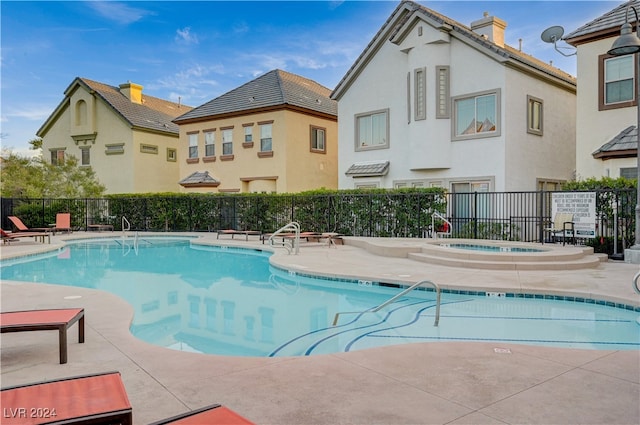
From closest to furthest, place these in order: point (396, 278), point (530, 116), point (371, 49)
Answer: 1. point (396, 278)
2. point (530, 116)
3. point (371, 49)

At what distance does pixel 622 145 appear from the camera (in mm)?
14406

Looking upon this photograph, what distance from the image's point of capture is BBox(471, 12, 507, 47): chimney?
2091cm

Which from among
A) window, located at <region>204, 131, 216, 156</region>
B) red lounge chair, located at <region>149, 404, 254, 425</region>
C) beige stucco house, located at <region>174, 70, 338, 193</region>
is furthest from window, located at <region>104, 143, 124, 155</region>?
red lounge chair, located at <region>149, 404, 254, 425</region>

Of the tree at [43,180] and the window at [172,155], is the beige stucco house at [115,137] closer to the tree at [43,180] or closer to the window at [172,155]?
the window at [172,155]

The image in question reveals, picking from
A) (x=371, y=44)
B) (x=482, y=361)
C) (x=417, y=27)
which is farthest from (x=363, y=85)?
(x=482, y=361)

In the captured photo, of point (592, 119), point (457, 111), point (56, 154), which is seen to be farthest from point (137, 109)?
point (592, 119)

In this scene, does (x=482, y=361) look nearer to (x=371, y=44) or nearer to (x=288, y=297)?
(x=288, y=297)

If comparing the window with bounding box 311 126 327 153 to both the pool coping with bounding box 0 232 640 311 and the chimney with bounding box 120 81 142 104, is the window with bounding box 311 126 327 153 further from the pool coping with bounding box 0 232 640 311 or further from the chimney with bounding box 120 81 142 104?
the chimney with bounding box 120 81 142 104

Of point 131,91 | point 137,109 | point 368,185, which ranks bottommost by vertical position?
point 368,185

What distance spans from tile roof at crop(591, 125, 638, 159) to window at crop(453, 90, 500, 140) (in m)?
3.70

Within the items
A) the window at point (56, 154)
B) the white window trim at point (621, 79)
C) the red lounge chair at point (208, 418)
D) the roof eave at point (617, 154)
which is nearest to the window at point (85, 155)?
the window at point (56, 154)

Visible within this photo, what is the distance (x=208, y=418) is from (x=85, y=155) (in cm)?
3363

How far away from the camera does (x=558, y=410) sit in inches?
131

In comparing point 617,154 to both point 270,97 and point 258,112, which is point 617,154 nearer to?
point 270,97
